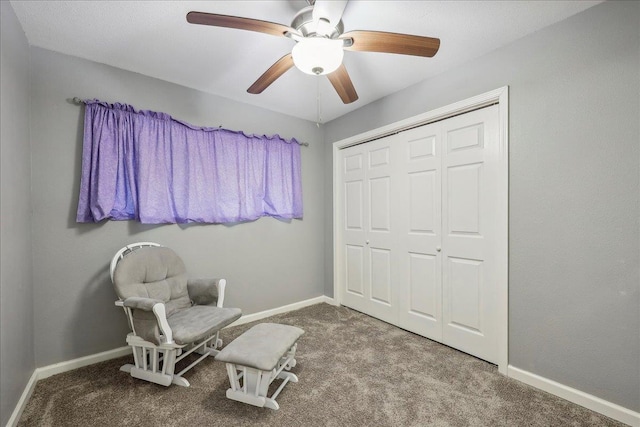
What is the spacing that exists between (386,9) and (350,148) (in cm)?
180

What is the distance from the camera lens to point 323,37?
4.74 ft

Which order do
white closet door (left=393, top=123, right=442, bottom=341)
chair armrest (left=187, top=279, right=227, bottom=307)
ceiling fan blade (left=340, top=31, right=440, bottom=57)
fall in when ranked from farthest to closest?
1. white closet door (left=393, top=123, right=442, bottom=341)
2. chair armrest (left=187, top=279, right=227, bottom=307)
3. ceiling fan blade (left=340, top=31, right=440, bottom=57)

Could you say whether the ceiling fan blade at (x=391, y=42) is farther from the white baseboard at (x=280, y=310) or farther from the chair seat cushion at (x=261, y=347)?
the white baseboard at (x=280, y=310)

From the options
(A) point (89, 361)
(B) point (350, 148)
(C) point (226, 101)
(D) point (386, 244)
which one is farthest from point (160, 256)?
(B) point (350, 148)

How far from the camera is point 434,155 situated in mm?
2496

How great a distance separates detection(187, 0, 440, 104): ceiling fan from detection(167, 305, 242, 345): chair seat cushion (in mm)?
1772

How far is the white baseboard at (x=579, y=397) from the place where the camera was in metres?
1.50

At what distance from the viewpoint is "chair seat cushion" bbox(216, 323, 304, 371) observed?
1.54m

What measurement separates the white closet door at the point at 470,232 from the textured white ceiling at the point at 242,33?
1.88 feet

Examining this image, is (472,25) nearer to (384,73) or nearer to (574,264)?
(384,73)

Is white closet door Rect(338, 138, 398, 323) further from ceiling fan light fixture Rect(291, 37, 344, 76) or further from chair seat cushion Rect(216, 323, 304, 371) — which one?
ceiling fan light fixture Rect(291, 37, 344, 76)

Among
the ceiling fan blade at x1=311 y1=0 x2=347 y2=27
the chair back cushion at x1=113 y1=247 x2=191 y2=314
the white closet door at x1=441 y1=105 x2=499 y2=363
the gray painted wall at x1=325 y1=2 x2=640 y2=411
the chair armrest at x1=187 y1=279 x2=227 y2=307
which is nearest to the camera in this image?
the ceiling fan blade at x1=311 y1=0 x2=347 y2=27

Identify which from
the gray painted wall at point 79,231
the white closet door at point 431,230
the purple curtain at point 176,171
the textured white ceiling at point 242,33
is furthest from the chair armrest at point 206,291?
the textured white ceiling at point 242,33

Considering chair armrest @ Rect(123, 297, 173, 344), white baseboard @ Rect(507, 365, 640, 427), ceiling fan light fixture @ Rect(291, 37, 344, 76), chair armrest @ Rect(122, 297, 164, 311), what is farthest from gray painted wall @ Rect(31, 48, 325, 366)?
white baseboard @ Rect(507, 365, 640, 427)
